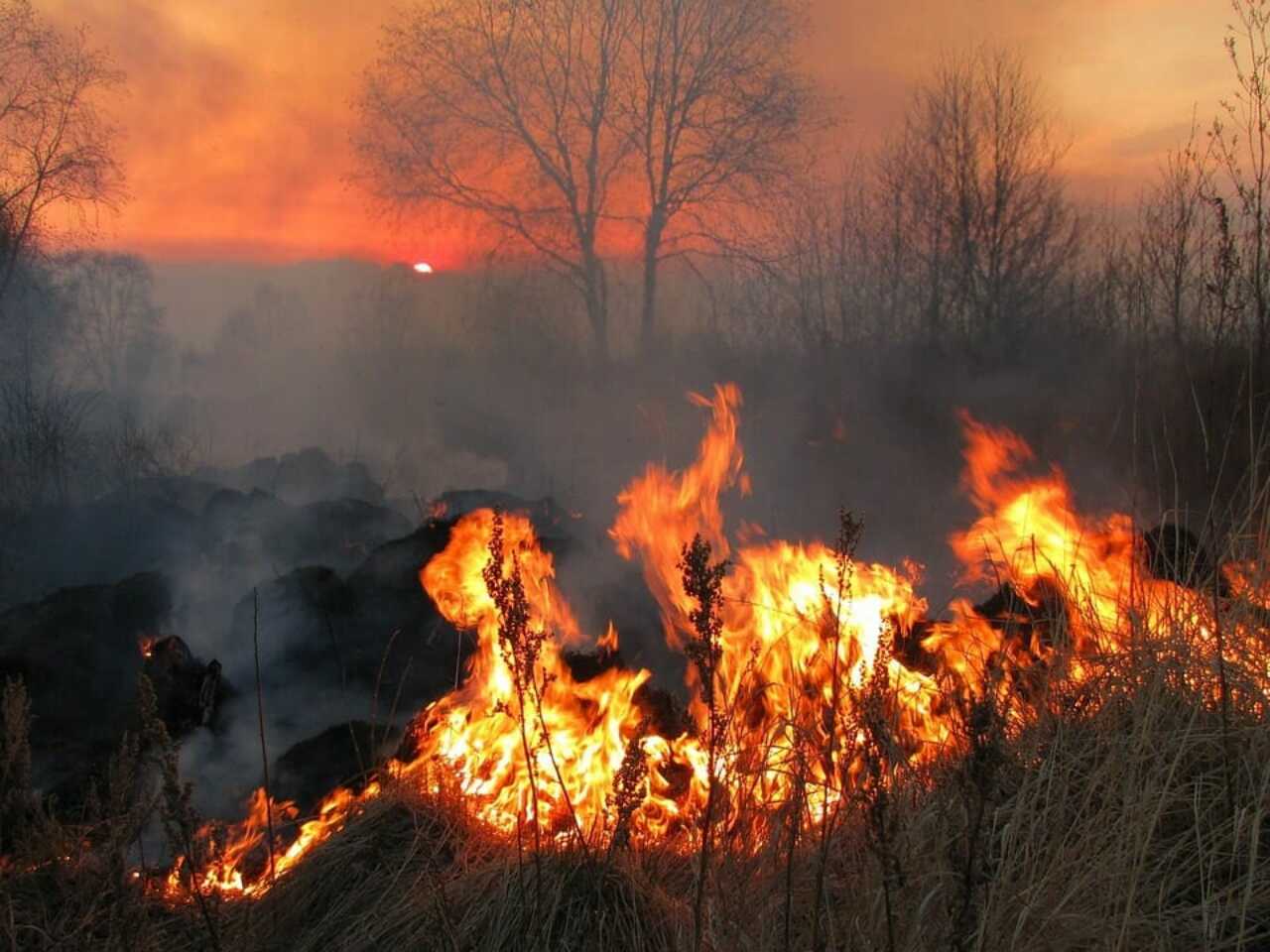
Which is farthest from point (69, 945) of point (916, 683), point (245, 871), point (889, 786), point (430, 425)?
point (430, 425)

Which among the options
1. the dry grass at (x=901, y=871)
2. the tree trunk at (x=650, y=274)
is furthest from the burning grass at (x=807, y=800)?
the tree trunk at (x=650, y=274)

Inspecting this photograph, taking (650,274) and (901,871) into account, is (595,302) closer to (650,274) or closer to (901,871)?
(650,274)

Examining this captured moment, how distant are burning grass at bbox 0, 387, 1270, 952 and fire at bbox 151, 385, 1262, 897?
Answer: 0.06 feet

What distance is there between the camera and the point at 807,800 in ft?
8.52

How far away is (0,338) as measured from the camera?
15164 mm

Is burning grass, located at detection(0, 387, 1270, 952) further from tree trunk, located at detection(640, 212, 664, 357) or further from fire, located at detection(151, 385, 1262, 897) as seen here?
tree trunk, located at detection(640, 212, 664, 357)

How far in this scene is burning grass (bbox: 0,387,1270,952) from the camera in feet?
7.00

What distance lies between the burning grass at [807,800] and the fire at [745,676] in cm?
2

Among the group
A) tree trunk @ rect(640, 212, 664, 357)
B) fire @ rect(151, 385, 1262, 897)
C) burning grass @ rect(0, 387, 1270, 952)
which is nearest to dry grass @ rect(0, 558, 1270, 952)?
burning grass @ rect(0, 387, 1270, 952)

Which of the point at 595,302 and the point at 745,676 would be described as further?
the point at 595,302

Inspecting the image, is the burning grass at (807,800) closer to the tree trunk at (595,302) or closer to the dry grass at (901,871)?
the dry grass at (901,871)

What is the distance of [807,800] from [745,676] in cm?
119

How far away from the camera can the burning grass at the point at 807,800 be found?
2.13 m

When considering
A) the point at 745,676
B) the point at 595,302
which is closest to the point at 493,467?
the point at 595,302
